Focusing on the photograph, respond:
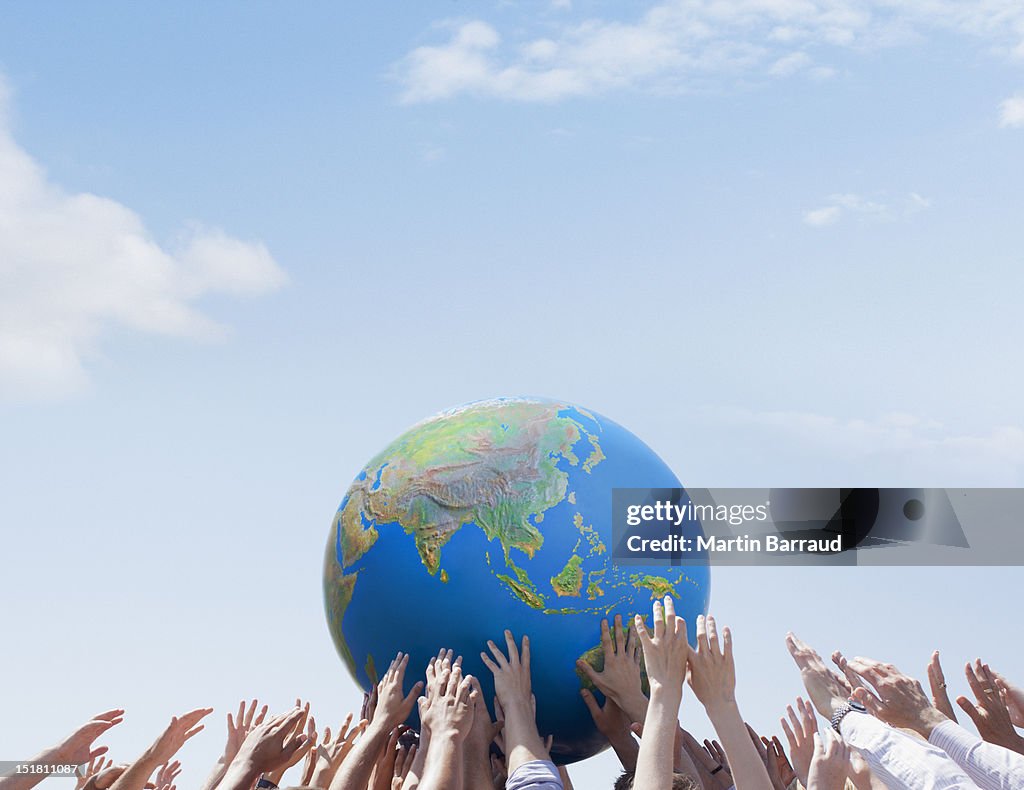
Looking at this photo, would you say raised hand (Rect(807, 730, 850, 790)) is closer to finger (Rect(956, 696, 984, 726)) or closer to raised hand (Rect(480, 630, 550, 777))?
raised hand (Rect(480, 630, 550, 777))

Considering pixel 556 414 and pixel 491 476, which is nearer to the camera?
pixel 491 476

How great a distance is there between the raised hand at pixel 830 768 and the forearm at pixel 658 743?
2.11ft

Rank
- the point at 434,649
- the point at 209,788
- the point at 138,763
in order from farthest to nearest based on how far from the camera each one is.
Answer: the point at 434,649, the point at 209,788, the point at 138,763

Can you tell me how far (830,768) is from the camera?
12.9ft

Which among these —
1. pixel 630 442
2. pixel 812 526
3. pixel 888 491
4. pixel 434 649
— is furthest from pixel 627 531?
pixel 888 491

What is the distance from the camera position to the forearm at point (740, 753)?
452 centimetres

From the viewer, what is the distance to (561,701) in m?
5.95

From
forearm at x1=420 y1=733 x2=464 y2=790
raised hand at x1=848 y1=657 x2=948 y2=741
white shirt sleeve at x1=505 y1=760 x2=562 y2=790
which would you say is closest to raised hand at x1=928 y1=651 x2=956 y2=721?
raised hand at x1=848 y1=657 x2=948 y2=741

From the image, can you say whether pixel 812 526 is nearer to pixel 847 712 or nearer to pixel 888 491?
pixel 888 491

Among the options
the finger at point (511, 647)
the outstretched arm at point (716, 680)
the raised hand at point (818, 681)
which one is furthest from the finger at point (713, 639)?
the finger at point (511, 647)

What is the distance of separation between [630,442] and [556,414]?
497 mm

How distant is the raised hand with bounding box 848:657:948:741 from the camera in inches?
195

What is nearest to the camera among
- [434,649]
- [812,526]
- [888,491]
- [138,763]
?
[138,763]

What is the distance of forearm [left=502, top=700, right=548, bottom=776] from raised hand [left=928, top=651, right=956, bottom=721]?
2.08 m
